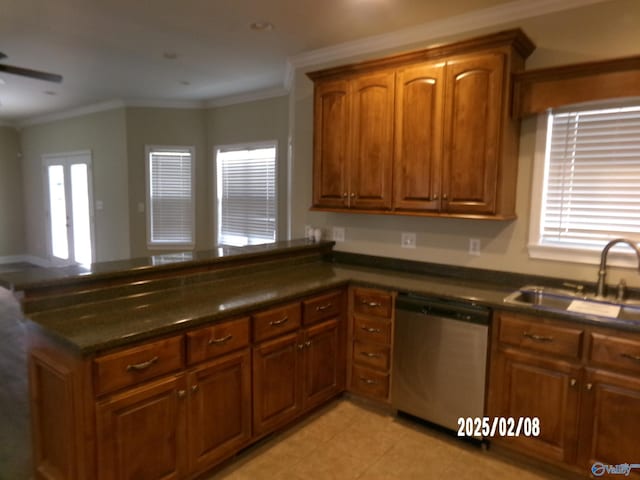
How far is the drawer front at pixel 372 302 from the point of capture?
2895 millimetres

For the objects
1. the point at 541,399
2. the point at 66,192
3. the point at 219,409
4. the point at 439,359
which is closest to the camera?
the point at 219,409

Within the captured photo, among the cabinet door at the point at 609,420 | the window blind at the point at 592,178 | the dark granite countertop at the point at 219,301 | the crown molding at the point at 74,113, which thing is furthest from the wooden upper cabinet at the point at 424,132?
the crown molding at the point at 74,113

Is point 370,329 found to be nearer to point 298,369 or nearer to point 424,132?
point 298,369

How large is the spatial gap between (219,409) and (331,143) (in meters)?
2.12

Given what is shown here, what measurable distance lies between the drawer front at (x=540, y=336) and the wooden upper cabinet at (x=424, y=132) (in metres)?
0.70

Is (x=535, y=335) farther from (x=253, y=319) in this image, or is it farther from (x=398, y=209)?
(x=253, y=319)

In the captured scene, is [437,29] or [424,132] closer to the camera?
[424,132]

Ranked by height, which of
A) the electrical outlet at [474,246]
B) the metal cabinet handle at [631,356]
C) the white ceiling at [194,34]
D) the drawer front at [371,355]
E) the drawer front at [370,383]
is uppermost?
the white ceiling at [194,34]

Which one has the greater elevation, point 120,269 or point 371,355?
point 120,269

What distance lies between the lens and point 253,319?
7.78 feet

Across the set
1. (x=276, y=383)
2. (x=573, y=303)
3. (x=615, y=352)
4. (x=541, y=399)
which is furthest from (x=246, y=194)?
(x=615, y=352)

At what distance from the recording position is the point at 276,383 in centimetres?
257

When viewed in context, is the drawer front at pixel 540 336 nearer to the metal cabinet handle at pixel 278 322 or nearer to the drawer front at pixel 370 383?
the drawer front at pixel 370 383

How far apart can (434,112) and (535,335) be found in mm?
1551
